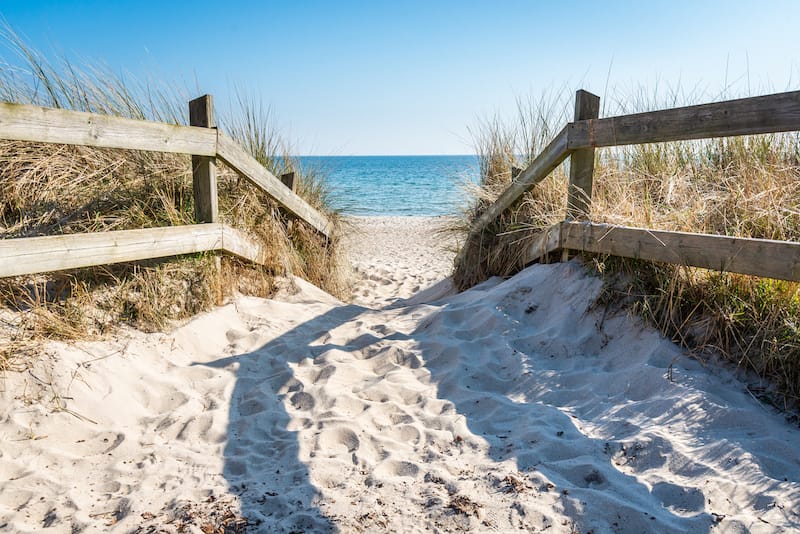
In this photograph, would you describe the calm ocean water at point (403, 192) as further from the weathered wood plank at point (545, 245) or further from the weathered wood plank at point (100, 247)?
the weathered wood plank at point (100, 247)

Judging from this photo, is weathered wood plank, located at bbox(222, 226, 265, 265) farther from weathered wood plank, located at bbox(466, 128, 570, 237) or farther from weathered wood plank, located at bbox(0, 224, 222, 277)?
weathered wood plank, located at bbox(466, 128, 570, 237)

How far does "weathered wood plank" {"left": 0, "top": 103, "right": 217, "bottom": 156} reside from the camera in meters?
3.15

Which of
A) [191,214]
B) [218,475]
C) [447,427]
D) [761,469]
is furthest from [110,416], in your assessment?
[761,469]

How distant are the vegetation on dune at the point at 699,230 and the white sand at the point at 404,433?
0.19 m

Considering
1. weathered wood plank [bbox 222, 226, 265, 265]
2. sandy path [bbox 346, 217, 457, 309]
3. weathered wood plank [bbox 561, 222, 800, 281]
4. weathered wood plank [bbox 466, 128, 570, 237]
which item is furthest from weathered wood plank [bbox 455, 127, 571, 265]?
weathered wood plank [bbox 222, 226, 265, 265]

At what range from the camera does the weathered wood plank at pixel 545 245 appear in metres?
4.68

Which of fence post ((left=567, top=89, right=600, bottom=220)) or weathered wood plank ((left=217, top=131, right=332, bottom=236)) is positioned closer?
fence post ((left=567, top=89, right=600, bottom=220))

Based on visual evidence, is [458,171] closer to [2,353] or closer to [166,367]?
[166,367]

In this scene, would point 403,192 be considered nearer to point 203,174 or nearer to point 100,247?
point 203,174

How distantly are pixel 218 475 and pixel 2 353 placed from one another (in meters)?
1.59

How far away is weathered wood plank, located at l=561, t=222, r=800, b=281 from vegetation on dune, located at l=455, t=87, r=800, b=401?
134 mm

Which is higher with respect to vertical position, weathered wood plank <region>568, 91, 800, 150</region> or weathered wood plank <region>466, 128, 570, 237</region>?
weathered wood plank <region>568, 91, 800, 150</region>

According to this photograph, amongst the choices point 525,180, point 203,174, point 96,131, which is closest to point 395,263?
point 525,180

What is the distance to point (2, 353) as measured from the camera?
3164mm
